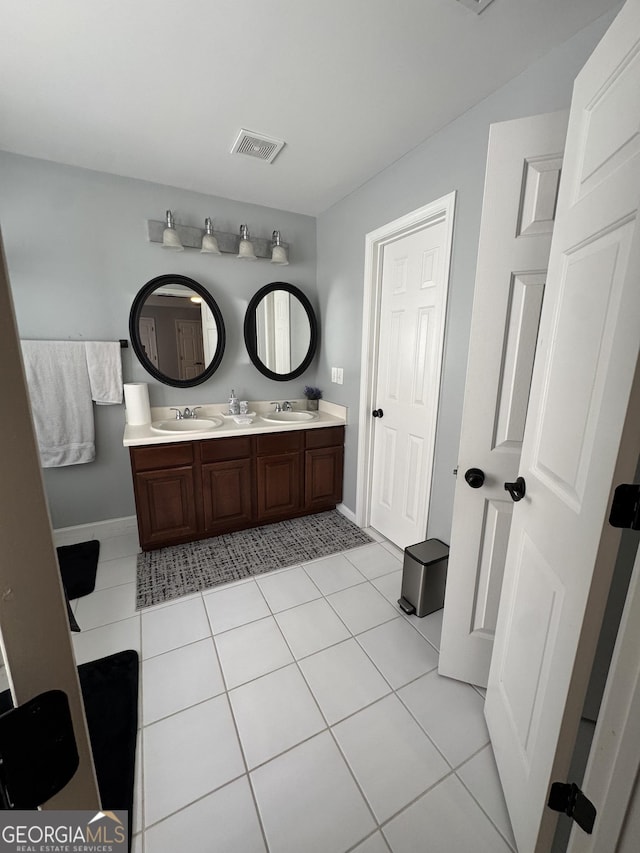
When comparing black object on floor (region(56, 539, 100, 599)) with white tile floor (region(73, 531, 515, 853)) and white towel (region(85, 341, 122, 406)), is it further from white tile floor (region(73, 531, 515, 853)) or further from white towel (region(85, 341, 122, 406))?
white towel (region(85, 341, 122, 406))

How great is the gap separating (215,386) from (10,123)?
178 cm

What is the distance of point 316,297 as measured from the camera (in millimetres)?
3141

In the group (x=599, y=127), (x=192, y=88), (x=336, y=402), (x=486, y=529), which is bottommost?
(x=486, y=529)

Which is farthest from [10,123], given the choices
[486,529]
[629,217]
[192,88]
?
[486,529]

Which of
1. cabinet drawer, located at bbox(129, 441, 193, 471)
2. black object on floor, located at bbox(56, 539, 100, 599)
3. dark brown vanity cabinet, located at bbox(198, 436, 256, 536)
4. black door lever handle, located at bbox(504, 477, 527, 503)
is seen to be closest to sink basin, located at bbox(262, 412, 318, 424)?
dark brown vanity cabinet, located at bbox(198, 436, 256, 536)

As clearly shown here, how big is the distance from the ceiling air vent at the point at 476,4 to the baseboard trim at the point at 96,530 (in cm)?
327

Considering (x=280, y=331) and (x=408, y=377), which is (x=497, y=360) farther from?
(x=280, y=331)

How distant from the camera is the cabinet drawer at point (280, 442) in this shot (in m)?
2.62

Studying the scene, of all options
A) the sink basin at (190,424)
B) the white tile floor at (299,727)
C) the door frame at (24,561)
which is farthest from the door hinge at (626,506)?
the sink basin at (190,424)

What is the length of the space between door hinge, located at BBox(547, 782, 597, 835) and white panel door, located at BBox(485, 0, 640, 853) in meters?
0.02

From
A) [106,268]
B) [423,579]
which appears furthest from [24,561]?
[106,268]

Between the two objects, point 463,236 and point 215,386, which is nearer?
point 463,236

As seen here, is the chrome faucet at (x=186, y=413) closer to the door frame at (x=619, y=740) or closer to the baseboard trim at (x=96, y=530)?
the baseboard trim at (x=96, y=530)

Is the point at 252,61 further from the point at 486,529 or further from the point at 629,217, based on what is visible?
the point at 486,529
